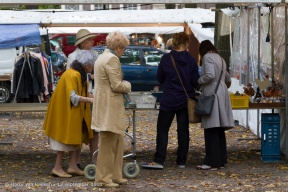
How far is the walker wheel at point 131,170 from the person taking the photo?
823 cm

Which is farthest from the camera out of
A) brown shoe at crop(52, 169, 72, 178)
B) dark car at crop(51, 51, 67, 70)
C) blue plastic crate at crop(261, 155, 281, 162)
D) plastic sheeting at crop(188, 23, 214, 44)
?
dark car at crop(51, 51, 67, 70)

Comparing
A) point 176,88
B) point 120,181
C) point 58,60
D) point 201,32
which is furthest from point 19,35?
point 58,60

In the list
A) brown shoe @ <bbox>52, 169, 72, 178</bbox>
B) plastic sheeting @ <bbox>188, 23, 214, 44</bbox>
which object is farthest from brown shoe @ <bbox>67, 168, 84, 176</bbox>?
plastic sheeting @ <bbox>188, 23, 214, 44</bbox>

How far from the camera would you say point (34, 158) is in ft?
32.8

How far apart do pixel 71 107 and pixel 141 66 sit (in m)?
10.8

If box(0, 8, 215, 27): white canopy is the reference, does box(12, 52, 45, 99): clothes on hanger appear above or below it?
below

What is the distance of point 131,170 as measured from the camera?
27.1 feet

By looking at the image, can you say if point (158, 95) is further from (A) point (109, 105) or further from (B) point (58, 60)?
(B) point (58, 60)

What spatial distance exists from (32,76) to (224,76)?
7529 mm

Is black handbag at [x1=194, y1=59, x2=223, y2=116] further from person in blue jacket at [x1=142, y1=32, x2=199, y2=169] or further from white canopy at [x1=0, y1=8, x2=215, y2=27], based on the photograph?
white canopy at [x1=0, y1=8, x2=215, y2=27]

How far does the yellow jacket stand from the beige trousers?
684mm

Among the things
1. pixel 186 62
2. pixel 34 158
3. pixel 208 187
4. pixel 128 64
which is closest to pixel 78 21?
pixel 128 64

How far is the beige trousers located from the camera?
7.54 meters

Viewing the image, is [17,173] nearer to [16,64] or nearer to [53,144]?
[53,144]
